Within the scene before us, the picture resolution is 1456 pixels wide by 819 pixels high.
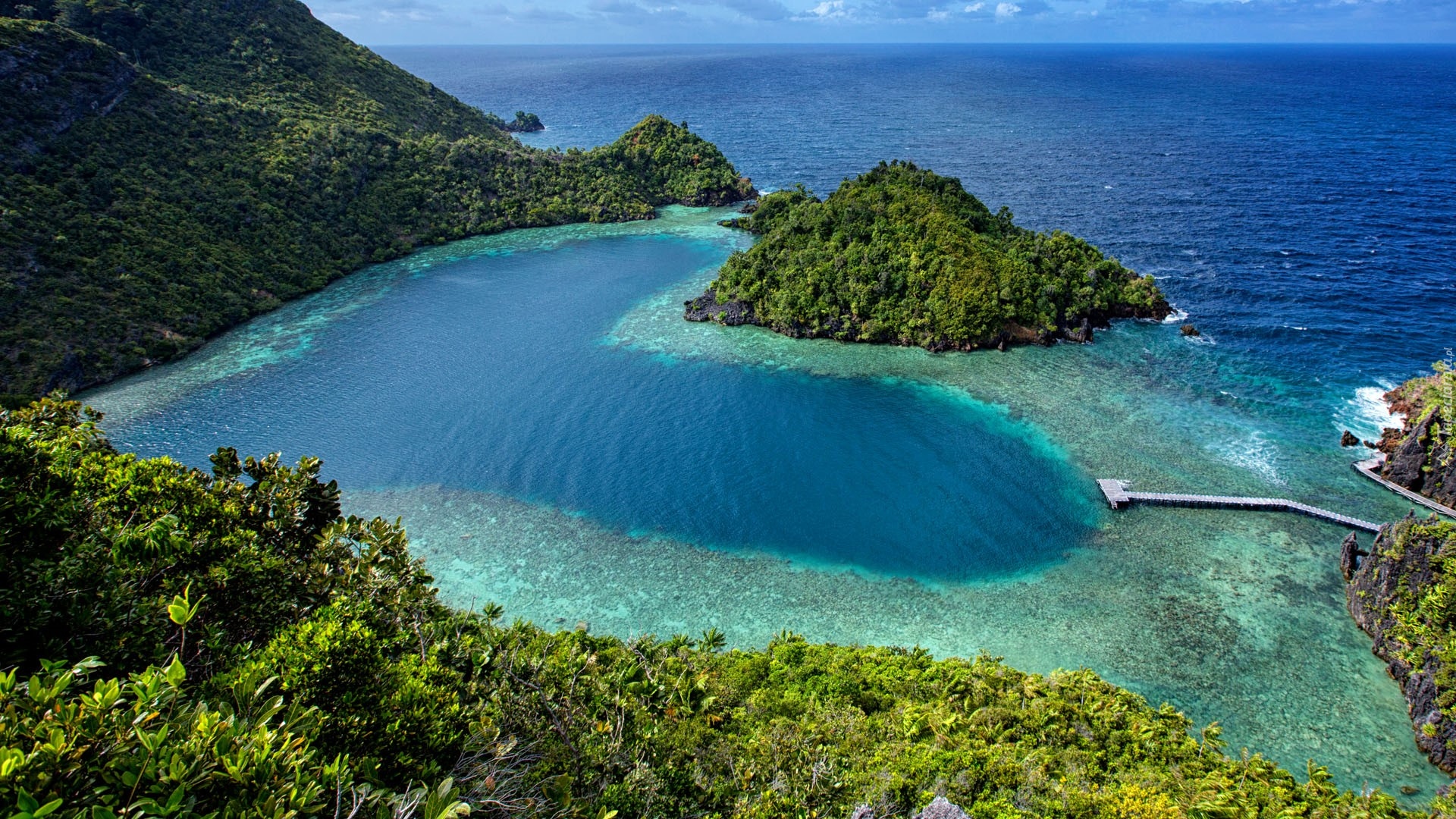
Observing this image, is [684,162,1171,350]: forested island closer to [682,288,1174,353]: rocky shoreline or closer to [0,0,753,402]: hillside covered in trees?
[682,288,1174,353]: rocky shoreline

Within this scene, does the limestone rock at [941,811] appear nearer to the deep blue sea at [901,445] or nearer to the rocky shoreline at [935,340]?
the deep blue sea at [901,445]

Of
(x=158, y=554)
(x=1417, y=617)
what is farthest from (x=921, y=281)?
(x=158, y=554)

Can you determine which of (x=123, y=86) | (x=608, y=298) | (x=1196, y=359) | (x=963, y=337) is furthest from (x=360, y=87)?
(x=1196, y=359)

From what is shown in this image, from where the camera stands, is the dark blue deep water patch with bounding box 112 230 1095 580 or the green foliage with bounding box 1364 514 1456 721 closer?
the green foliage with bounding box 1364 514 1456 721

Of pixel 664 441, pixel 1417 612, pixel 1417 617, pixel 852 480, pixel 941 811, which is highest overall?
pixel 941 811

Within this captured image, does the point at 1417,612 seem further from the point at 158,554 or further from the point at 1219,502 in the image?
the point at 158,554

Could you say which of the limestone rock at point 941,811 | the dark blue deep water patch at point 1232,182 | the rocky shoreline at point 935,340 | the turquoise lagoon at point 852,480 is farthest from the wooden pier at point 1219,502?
the limestone rock at point 941,811

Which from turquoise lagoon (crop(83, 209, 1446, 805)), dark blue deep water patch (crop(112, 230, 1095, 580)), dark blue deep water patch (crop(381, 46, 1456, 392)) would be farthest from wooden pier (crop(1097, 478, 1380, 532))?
dark blue deep water patch (crop(381, 46, 1456, 392))
